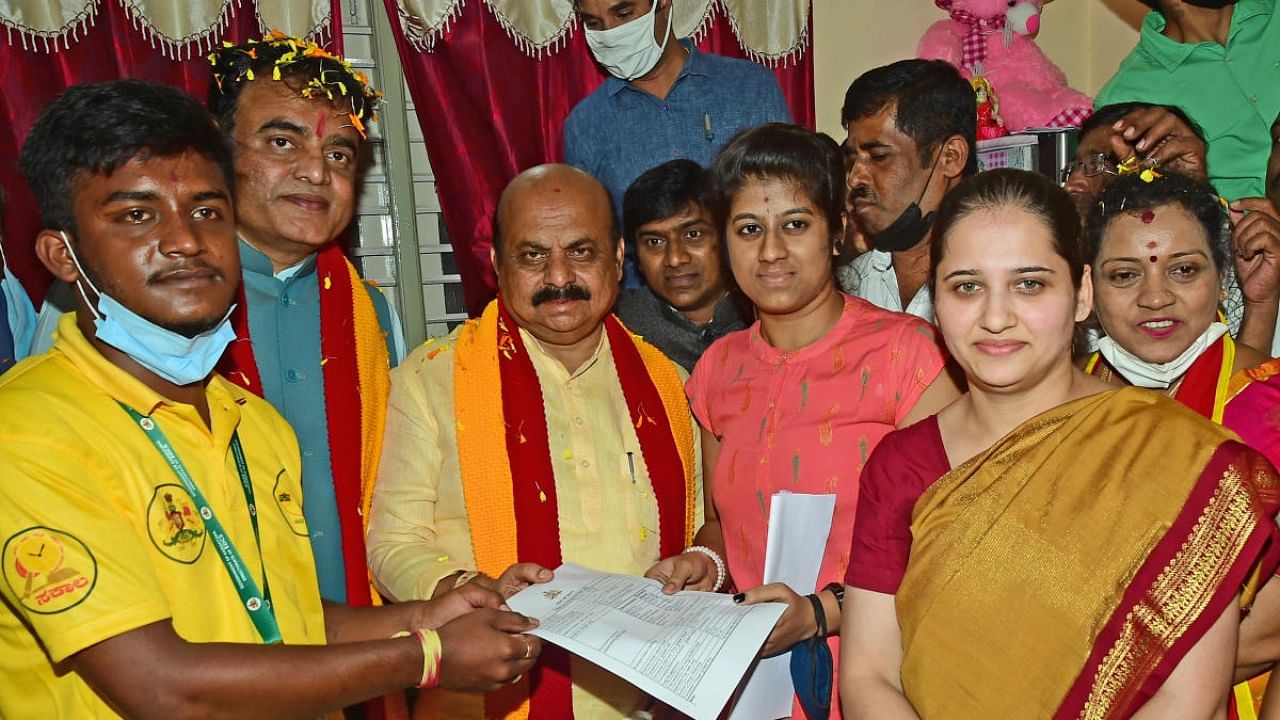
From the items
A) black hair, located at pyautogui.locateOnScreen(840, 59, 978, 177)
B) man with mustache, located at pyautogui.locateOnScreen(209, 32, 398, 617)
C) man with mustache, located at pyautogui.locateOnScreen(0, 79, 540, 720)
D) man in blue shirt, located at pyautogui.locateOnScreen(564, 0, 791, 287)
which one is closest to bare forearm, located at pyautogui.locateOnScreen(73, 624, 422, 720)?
man with mustache, located at pyautogui.locateOnScreen(0, 79, 540, 720)

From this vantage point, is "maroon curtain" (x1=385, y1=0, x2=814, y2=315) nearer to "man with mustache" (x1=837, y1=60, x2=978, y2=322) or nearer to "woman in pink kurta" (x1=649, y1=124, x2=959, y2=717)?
"man with mustache" (x1=837, y1=60, x2=978, y2=322)

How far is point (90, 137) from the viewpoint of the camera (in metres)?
1.78

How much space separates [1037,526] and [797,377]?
2.48ft

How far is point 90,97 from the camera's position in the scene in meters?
1.80

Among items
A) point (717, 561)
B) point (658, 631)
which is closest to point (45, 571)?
point (658, 631)

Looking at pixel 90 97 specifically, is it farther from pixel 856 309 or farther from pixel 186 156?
pixel 856 309

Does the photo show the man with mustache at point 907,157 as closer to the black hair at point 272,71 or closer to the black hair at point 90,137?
the black hair at point 272,71

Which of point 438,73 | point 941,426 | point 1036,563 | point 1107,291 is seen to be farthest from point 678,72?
point 1036,563

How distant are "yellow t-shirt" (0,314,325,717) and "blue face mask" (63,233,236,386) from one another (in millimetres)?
50

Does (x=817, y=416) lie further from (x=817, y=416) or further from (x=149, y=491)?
(x=149, y=491)

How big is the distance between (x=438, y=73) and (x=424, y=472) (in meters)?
2.77

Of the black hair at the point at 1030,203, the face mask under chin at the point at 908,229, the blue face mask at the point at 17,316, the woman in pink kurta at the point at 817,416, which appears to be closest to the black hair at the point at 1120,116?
the face mask under chin at the point at 908,229

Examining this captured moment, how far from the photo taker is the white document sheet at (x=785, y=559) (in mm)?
2307

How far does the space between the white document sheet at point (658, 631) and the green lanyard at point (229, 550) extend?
53cm
